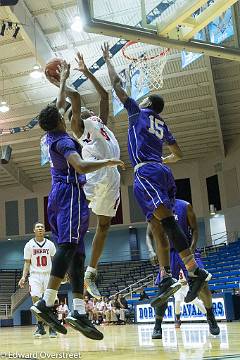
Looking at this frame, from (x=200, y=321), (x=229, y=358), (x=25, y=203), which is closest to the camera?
(x=229, y=358)

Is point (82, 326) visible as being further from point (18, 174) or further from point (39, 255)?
point (18, 174)

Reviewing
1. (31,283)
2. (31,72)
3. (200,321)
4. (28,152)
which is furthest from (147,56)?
(28,152)

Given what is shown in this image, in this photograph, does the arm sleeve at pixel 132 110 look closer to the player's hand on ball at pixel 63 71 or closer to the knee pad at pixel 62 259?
the player's hand on ball at pixel 63 71

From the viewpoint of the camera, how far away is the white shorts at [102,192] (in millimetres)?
4758

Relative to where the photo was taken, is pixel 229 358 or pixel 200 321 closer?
pixel 229 358

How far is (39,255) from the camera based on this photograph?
7809 mm

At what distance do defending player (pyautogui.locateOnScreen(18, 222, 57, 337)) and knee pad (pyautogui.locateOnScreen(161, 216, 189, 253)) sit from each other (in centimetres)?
403

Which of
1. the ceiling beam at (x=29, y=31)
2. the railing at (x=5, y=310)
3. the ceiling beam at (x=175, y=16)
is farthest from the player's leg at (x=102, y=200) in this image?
the railing at (x=5, y=310)

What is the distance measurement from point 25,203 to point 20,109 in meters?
10.7

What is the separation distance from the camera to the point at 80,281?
4059 mm

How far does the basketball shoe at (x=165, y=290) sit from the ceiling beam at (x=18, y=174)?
22.9m

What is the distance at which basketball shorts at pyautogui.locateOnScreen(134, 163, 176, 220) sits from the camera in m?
4.18

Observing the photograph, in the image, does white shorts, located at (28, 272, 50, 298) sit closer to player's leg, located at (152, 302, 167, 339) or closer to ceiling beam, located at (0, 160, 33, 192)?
player's leg, located at (152, 302, 167, 339)

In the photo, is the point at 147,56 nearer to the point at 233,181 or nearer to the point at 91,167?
the point at 91,167
